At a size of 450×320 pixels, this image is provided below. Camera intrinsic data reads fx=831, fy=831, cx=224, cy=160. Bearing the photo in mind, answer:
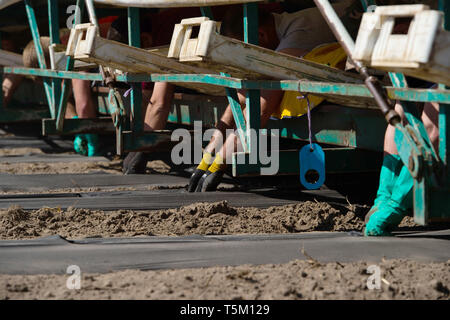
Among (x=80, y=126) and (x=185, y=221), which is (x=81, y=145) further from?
(x=185, y=221)

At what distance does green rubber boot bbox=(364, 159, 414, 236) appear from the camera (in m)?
3.43

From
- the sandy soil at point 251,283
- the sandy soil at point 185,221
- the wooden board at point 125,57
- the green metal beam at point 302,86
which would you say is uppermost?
the wooden board at point 125,57

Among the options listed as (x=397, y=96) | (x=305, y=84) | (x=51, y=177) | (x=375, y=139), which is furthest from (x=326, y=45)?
(x=51, y=177)

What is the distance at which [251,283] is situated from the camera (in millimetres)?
2740

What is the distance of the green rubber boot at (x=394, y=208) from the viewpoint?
3.43m

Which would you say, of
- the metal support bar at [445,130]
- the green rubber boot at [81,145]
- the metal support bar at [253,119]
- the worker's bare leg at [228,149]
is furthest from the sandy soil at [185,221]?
the green rubber boot at [81,145]

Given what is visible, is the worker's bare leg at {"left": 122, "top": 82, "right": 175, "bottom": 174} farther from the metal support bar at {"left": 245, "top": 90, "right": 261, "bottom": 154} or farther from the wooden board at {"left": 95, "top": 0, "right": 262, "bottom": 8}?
the metal support bar at {"left": 245, "top": 90, "right": 261, "bottom": 154}

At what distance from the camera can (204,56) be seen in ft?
12.4

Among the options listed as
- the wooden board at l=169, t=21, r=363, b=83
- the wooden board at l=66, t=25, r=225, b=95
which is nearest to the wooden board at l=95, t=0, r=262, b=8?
the wooden board at l=66, t=25, r=225, b=95

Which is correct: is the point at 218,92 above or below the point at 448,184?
above

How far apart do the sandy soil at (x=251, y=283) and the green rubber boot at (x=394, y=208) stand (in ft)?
1.66

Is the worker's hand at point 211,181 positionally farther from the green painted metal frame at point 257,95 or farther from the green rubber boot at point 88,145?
the green rubber boot at point 88,145
